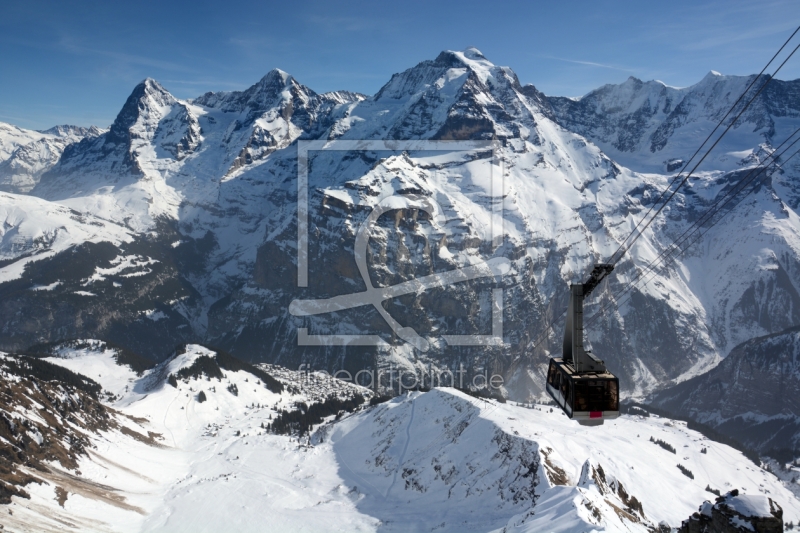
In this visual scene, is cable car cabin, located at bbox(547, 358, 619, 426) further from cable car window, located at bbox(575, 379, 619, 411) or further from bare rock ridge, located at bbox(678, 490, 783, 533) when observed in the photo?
bare rock ridge, located at bbox(678, 490, 783, 533)

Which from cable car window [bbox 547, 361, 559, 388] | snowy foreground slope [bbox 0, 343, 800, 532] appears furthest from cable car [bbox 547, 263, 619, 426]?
snowy foreground slope [bbox 0, 343, 800, 532]

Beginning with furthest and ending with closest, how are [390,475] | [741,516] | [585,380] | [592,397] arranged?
[390,475] < [741,516] < [592,397] < [585,380]

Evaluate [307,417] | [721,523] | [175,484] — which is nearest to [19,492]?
[175,484]

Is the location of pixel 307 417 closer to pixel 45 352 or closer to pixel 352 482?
pixel 352 482

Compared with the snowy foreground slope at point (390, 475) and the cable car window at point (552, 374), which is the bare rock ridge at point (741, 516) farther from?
the cable car window at point (552, 374)

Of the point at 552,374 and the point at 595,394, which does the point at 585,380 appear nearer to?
the point at 595,394

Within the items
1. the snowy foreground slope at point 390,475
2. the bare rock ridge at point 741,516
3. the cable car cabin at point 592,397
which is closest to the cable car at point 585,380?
the cable car cabin at point 592,397

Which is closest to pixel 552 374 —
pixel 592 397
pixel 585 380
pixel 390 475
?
pixel 592 397
